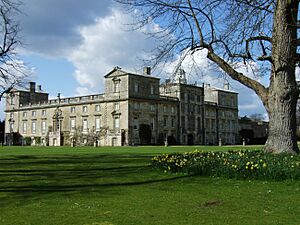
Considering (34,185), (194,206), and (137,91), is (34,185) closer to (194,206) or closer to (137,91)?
(194,206)

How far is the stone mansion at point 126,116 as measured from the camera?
60281 mm

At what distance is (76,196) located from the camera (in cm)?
813

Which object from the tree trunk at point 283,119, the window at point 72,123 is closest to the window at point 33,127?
the window at point 72,123

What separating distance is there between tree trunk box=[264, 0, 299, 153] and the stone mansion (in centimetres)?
4032

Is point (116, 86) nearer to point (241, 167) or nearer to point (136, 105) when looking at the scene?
point (136, 105)

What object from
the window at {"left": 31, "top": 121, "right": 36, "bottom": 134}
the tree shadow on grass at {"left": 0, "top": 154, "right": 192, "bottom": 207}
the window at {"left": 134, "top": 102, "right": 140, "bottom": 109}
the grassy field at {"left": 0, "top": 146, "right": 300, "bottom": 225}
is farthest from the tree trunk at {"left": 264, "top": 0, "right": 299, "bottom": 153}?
the window at {"left": 31, "top": 121, "right": 36, "bottom": 134}

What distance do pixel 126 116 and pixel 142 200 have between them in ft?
169

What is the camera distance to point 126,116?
59.2 metres

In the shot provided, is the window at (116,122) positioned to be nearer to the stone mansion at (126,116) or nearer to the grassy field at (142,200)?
the stone mansion at (126,116)

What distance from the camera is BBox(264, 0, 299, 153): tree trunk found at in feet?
42.7

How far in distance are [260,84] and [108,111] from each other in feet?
161

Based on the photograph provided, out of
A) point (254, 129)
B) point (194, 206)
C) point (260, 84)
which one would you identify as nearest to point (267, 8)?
point (260, 84)

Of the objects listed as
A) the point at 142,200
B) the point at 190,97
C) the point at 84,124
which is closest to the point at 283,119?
the point at 142,200

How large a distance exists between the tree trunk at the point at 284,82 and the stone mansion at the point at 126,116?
40.3m
